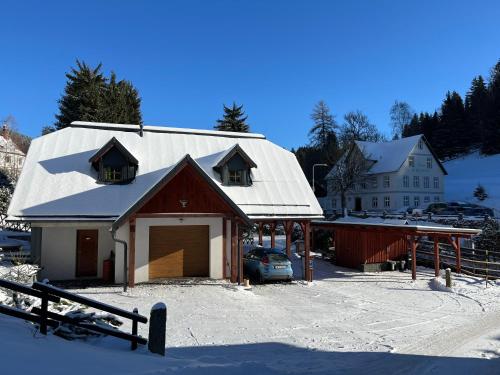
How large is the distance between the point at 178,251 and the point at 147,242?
1.51 meters

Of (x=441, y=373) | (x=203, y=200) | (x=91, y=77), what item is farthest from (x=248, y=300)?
(x=91, y=77)

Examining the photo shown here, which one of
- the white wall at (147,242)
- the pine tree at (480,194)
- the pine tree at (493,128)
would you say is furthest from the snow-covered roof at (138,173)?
the pine tree at (493,128)

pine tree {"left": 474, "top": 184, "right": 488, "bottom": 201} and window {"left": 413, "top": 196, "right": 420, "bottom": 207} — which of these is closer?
pine tree {"left": 474, "top": 184, "right": 488, "bottom": 201}

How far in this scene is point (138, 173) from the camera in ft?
66.3

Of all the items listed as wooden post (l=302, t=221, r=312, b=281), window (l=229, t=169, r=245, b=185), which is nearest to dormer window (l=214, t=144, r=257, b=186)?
window (l=229, t=169, r=245, b=185)

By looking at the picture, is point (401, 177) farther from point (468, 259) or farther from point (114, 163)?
point (114, 163)

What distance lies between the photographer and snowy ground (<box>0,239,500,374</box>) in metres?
6.35

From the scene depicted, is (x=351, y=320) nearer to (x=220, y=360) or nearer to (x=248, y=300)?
(x=248, y=300)

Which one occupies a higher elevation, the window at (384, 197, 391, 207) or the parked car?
the window at (384, 197, 391, 207)

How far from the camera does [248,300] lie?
14922mm

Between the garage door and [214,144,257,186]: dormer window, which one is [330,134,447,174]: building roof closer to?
[214,144,257,186]: dormer window

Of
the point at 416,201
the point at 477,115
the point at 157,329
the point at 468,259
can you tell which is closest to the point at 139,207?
the point at 157,329

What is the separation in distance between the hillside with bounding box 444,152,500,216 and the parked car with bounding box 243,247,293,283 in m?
39.5

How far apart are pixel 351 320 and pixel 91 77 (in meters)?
42.4
